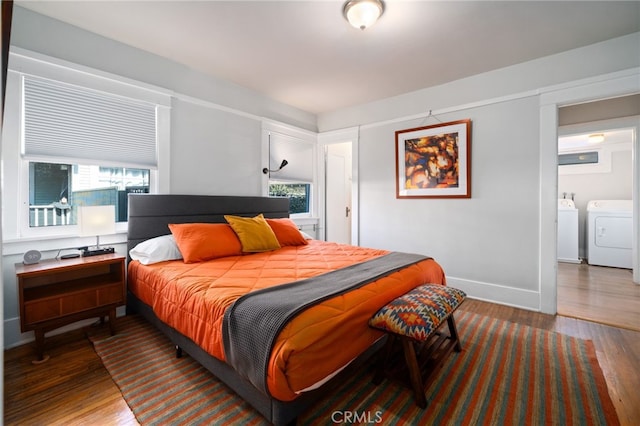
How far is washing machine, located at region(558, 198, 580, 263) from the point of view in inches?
205

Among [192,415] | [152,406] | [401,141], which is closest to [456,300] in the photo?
[192,415]

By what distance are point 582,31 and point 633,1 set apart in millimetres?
375

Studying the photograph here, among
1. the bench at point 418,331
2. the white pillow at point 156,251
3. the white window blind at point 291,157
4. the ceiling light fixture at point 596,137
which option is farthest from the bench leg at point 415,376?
the ceiling light fixture at point 596,137

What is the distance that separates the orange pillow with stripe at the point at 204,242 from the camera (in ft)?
8.52

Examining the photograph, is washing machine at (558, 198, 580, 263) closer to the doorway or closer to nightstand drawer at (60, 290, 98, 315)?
the doorway

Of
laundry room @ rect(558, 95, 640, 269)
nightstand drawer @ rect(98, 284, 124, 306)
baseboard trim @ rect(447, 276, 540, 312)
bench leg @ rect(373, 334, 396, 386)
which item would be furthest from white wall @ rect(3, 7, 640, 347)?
bench leg @ rect(373, 334, 396, 386)

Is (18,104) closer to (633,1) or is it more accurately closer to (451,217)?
(451,217)

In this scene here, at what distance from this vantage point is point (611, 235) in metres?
4.88

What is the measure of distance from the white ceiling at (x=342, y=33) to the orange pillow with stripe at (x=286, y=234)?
1739 mm

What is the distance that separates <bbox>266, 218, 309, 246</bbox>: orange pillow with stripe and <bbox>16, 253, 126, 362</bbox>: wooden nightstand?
149cm

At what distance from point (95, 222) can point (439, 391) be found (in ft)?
9.38

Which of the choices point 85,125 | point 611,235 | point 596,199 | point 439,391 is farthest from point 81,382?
point 596,199

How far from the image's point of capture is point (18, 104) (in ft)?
7.55

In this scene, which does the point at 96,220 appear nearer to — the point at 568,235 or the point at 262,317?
the point at 262,317
